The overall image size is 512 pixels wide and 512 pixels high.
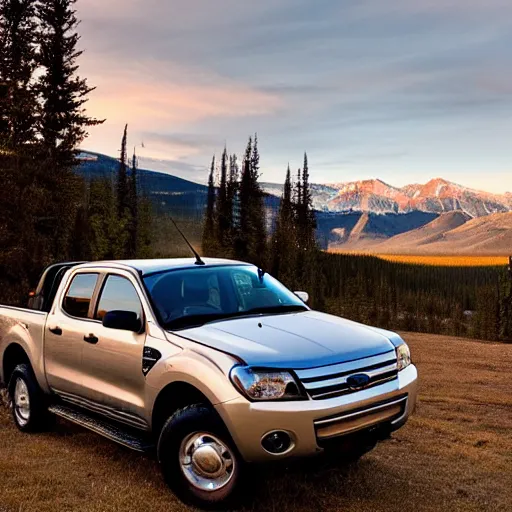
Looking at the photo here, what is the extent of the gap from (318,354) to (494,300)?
261 ft

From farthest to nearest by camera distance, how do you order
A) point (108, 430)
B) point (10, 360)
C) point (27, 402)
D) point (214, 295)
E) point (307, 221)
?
1. point (307, 221)
2. point (10, 360)
3. point (27, 402)
4. point (214, 295)
5. point (108, 430)

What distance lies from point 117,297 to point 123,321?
685mm

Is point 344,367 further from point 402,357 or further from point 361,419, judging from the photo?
point 402,357

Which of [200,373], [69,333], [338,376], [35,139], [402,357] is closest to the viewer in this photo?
[338,376]

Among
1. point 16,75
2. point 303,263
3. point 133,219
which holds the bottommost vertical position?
point 303,263

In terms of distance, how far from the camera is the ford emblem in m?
4.59

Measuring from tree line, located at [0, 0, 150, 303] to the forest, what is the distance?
0.07 m

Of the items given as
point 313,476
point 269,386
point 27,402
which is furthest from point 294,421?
point 27,402

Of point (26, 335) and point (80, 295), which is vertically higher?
point (80, 295)

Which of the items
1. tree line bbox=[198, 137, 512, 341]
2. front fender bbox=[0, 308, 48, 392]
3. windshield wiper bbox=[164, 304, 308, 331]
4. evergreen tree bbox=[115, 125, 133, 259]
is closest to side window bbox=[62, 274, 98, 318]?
front fender bbox=[0, 308, 48, 392]

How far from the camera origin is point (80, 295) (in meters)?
6.57

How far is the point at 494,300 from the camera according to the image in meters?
78.4

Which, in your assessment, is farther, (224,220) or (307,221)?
(307,221)

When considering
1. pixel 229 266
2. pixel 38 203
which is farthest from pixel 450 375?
pixel 38 203
